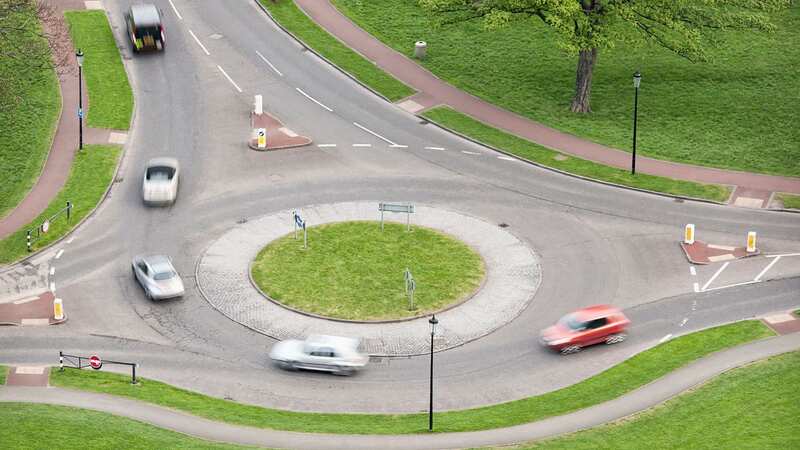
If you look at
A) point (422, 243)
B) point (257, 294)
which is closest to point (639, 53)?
point (422, 243)

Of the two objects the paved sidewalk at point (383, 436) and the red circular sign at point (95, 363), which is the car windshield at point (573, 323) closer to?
the paved sidewalk at point (383, 436)

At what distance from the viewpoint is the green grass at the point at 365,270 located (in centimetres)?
6234

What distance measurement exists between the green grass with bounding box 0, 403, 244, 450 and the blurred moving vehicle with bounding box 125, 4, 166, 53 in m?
40.2

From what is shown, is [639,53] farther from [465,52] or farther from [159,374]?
[159,374]

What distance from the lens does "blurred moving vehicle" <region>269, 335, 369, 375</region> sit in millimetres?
56875

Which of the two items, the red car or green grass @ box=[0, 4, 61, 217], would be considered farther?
green grass @ box=[0, 4, 61, 217]

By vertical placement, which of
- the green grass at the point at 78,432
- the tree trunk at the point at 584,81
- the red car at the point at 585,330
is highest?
the tree trunk at the point at 584,81

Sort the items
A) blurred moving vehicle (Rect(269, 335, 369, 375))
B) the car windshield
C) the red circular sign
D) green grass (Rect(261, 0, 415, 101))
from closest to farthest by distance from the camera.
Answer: the red circular sign
blurred moving vehicle (Rect(269, 335, 369, 375))
the car windshield
green grass (Rect(261, 0, 415, 101))

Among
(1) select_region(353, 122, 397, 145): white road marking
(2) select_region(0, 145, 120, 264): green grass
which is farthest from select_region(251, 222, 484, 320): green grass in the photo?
(2) select_region(0, 145, 120, 264): green grass

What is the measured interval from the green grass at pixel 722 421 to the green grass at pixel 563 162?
62.0ft

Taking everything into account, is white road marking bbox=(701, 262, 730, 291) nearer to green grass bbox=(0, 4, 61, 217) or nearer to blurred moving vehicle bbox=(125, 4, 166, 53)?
green grass bbox=(0, 4, 61, 217)

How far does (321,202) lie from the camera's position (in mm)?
72375

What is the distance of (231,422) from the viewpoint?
52.9 metres

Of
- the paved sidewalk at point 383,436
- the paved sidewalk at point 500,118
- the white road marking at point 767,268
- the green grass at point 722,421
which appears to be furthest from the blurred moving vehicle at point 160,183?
the white road marking at point 767,268
